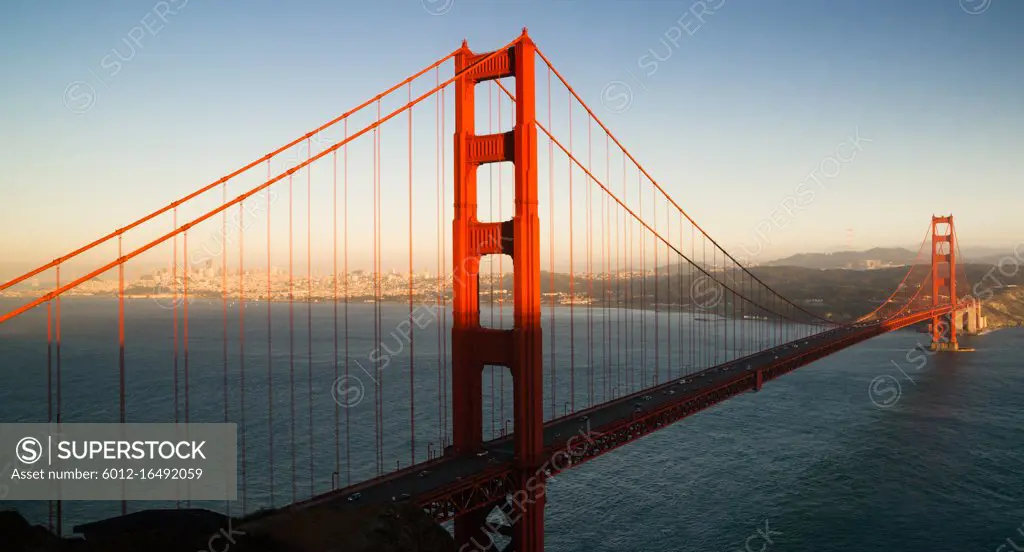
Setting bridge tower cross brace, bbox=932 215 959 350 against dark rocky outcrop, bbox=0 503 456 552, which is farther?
bridge tower cross brace, bbox=932 215 959 350

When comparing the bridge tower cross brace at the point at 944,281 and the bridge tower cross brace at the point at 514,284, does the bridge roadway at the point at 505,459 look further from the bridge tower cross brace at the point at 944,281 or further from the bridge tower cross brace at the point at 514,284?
the bridge tower cross brace at the point at 944,281

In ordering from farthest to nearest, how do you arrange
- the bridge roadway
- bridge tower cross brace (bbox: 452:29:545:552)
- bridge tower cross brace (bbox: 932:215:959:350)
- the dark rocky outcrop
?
bridge tower cross brace (bbox: 932:215:959:350) → bridge tower cross brace (bbox: 452:29:545:552) → the bridge roadway → the dark rocky outcrop

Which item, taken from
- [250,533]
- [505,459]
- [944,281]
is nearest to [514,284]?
[505,459]

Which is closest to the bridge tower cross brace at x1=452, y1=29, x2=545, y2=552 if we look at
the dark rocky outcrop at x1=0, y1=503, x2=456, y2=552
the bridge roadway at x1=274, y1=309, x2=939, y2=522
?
the bridge roadway at x1=274, y1=309, x2=939, y2=522

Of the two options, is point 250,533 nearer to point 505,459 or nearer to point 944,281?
point 505,459

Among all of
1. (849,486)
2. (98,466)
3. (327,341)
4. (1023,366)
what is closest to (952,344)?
(1023,366)

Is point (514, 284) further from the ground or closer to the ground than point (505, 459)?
further from the ground

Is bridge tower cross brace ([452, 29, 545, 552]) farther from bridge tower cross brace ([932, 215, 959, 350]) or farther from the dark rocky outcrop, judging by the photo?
bridge tower cross brace ([932, 215, 959, 350])

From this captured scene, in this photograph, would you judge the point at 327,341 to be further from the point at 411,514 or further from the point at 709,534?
the point at 411,514

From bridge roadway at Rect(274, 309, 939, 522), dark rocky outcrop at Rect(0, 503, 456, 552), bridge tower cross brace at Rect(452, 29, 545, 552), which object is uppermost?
bridge tower cross brace at Rect(452, 29, 545, 552)
